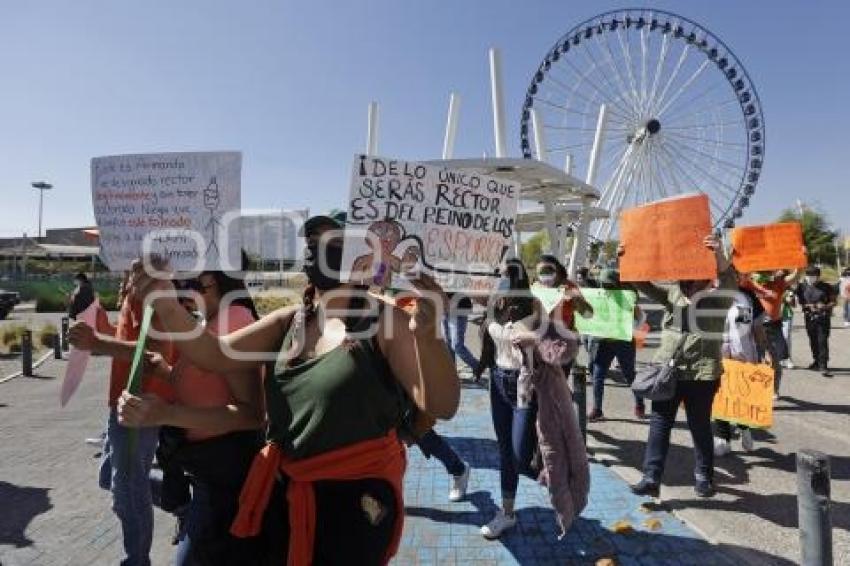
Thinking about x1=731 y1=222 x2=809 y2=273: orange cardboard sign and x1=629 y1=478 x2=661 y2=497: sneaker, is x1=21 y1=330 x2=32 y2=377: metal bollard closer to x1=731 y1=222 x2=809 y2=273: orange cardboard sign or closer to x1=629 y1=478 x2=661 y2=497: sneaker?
x1=629 y1=478 x2=661 y2=497: sneaker

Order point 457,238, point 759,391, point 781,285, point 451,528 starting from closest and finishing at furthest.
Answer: point 457,238
point 451,528
point 759,391
point 781,285

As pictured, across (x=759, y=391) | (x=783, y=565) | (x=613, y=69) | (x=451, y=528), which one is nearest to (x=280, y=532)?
(x=451, y=528)

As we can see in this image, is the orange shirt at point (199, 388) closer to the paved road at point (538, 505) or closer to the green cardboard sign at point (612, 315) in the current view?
the paved road at point (538, 505)

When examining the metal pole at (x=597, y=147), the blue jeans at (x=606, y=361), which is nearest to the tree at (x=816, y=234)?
the metal pole at (x=597, y=147)

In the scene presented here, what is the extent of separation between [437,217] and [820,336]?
9141 mm

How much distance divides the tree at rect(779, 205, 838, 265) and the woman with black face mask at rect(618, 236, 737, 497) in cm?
5037

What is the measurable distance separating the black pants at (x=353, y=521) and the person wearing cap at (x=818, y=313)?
9.51m

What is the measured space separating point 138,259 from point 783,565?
3.64m

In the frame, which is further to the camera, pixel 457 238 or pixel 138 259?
pixel 457 238

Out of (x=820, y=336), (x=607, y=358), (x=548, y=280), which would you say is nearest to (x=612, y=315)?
(x=607, y=358)

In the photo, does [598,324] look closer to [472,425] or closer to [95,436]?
[472,425]

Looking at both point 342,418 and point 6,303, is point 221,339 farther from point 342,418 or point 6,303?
point 6,303

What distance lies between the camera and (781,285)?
Answer: 8008 millimetres

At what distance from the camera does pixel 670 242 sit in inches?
170
